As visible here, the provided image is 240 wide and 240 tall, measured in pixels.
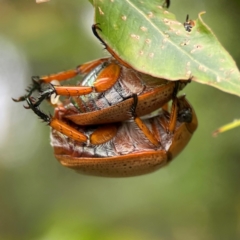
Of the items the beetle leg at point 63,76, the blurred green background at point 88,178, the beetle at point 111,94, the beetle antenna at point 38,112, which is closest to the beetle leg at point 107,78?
the beetle at point 111,94

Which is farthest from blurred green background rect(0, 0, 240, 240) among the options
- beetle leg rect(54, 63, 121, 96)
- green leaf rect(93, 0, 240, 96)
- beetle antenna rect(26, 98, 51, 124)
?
green leaf rect(93, 0, 240, 96)

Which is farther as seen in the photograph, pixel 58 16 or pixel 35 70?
pixel 35 70

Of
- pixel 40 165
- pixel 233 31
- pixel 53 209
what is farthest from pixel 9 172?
pixel 233 31

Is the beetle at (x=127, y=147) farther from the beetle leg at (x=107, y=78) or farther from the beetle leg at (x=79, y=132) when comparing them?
the beetle leg at (x=107, y=78)

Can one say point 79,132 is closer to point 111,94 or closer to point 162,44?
point 111,94

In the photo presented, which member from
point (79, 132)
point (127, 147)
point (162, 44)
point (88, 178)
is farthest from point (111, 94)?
point (88, 178)

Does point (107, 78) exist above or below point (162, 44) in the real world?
below

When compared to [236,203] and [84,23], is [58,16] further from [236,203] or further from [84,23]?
[236,203]
